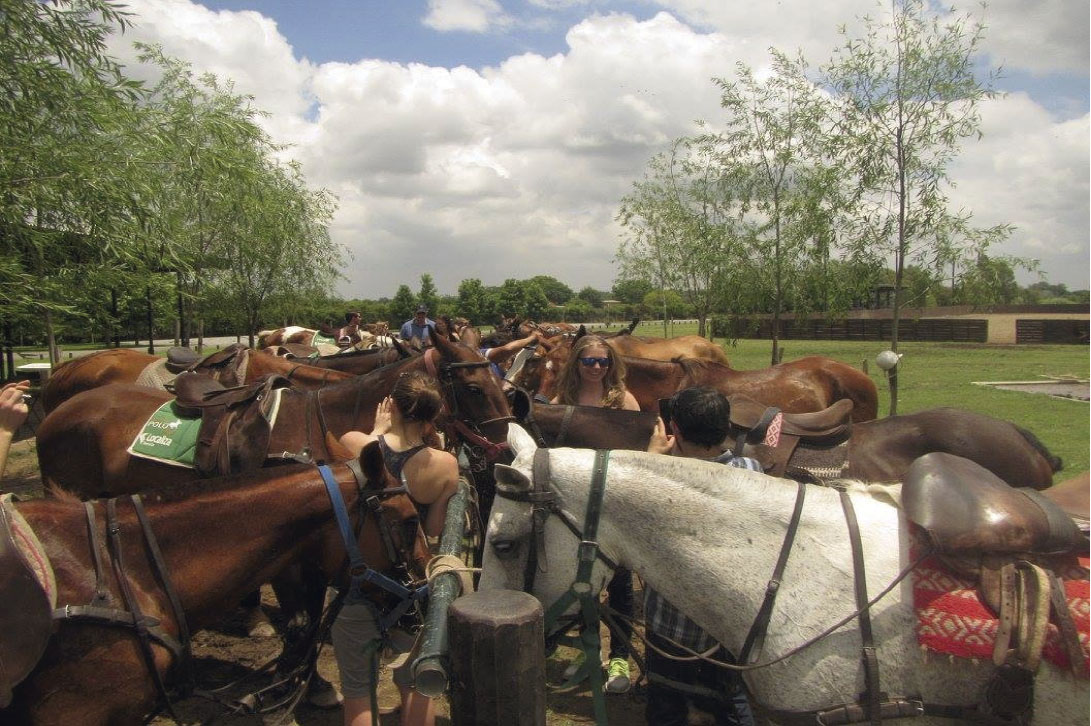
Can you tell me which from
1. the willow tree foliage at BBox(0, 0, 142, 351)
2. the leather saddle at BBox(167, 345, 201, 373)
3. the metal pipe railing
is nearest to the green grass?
the metal pipe railing

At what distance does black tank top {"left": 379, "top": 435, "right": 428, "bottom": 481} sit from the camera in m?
2.87

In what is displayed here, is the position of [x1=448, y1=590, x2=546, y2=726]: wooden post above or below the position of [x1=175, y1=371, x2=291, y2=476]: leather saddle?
below

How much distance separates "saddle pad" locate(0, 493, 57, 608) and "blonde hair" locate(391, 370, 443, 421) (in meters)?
1.41

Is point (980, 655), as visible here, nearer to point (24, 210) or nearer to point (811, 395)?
point (811, 395)

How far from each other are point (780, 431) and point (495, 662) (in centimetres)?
273

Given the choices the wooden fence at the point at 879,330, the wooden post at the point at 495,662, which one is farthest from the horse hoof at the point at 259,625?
the wooden fence at the point at 879,330

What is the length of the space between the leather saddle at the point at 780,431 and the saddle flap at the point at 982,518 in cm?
169

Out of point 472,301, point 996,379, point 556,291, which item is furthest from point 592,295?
point 996,379

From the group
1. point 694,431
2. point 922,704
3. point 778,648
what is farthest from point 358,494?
point 922,704

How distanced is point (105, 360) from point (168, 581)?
6611mm

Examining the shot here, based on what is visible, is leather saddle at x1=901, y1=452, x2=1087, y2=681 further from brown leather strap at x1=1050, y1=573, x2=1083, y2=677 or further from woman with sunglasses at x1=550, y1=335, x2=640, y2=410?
woman with sunglasses at x1=550, y1=335, x2=640, y2=410

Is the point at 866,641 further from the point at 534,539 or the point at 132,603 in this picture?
the point at 132,603

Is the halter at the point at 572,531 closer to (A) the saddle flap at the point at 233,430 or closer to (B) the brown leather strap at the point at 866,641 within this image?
(B) the brown leather strap at the point at 866,641

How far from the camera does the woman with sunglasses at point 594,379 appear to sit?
4.70 metres
